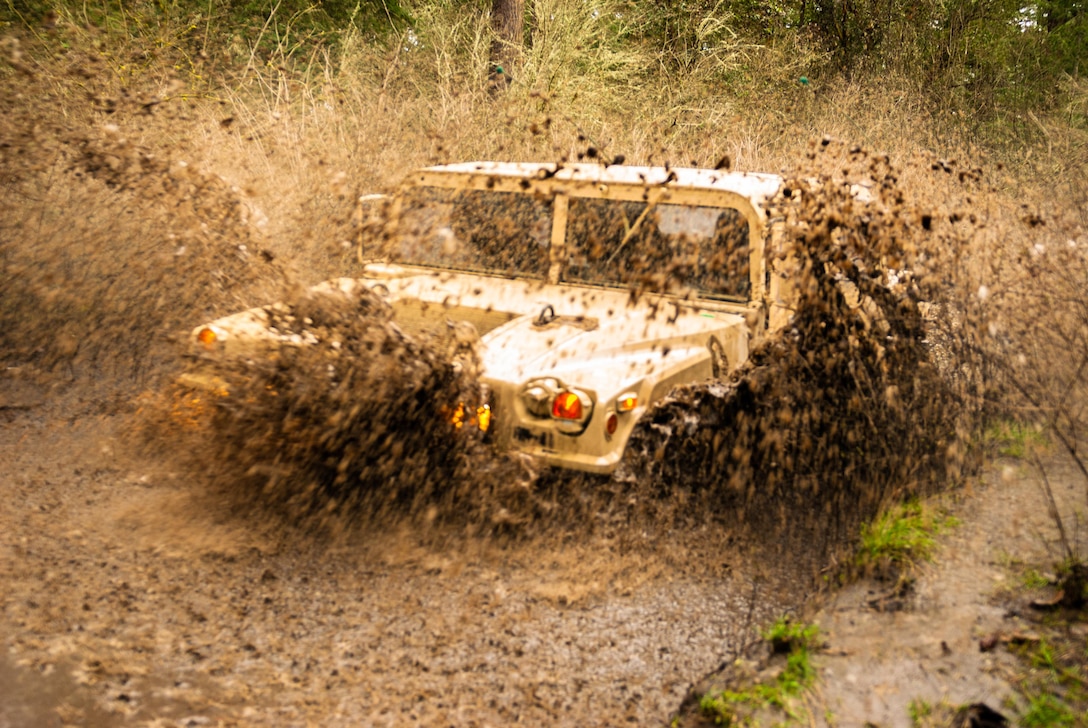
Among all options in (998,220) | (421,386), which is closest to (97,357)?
(421,386)

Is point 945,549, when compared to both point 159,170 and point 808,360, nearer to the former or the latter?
point 808,360

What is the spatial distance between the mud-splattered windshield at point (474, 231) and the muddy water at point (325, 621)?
1.61 metres

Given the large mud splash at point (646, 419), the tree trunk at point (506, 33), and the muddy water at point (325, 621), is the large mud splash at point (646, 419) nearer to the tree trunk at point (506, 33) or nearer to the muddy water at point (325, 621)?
the muddy water at point (325, 621)

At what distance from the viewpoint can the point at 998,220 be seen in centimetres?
643

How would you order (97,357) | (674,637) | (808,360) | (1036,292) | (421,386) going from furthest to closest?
(97,357) → (1036,292) → (808,360) → (421,386) → (674,637)

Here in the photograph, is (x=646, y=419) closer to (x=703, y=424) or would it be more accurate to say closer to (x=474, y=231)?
(x=703, y=424)

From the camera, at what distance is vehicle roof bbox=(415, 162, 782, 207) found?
456 centimetres

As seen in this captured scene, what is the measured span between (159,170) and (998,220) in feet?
18.1

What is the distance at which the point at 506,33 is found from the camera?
12.2m

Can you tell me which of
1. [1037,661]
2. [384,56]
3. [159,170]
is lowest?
[1037,661]

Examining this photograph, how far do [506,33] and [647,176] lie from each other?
8.30 metres

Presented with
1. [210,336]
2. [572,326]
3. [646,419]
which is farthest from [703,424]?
[210,336]

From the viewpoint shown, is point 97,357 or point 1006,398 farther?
point 97,357

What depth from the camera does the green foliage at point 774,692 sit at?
270 centimetres
